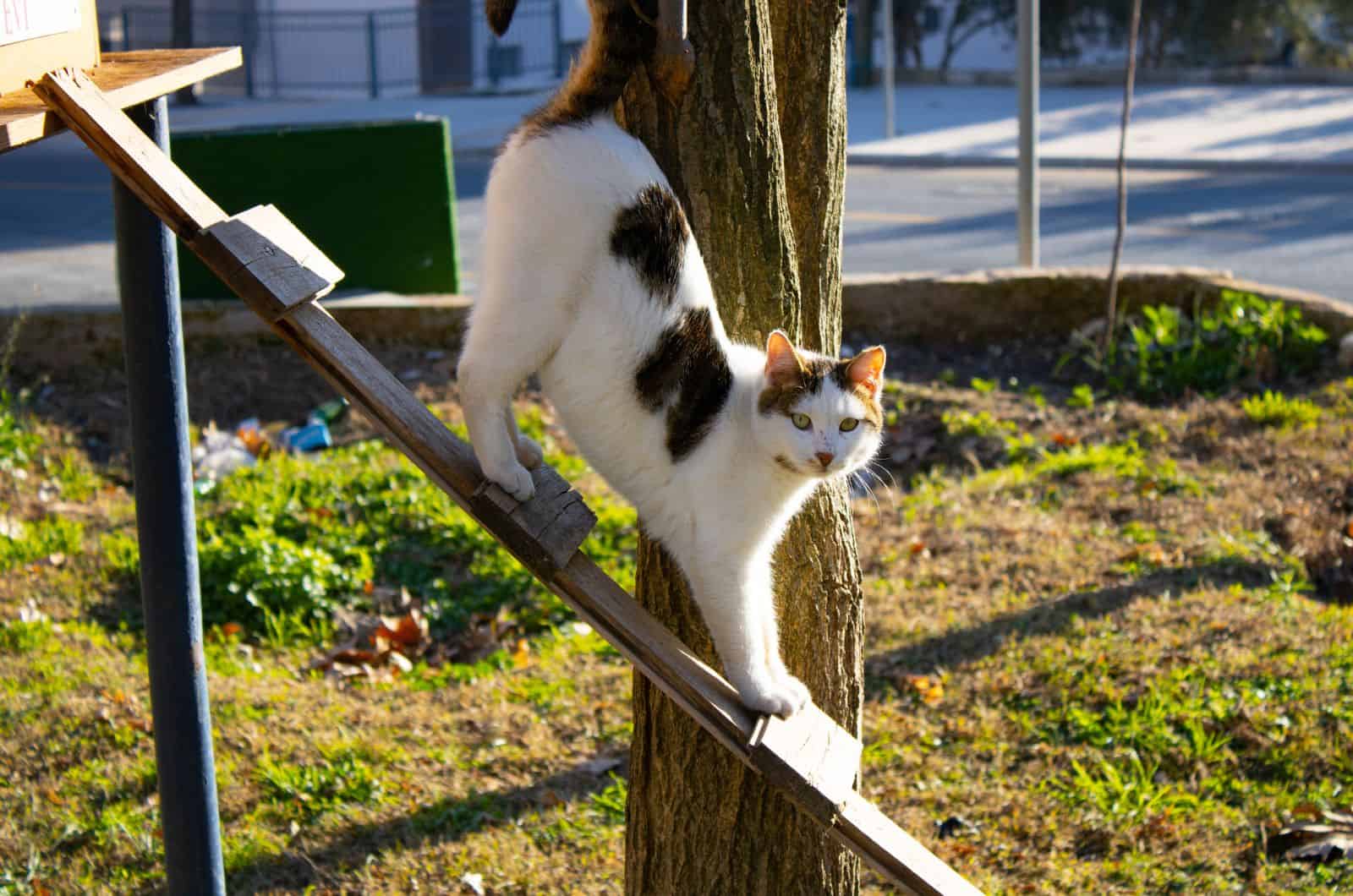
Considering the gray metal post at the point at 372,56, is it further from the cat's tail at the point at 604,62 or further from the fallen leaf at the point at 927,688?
the cat's tail at the point at 604,62

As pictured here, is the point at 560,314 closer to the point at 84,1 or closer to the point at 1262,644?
the point at 84,1

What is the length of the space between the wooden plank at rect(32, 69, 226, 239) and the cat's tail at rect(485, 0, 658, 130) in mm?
667

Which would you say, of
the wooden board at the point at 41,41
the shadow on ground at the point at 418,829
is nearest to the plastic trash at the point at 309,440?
the shadow on ground at the point at 418,829

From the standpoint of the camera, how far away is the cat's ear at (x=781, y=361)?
2535 mm

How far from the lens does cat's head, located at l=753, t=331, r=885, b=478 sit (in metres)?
2.55

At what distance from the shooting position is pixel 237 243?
255cm

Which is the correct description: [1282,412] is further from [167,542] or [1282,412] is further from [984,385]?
[167,542]

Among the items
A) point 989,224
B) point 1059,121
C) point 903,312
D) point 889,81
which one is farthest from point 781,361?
point 1059,121

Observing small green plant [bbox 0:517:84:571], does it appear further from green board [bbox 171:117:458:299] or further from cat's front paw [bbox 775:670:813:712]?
cat's front paw [bbox 775:670:813:712]

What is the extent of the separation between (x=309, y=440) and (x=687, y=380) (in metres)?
4.13

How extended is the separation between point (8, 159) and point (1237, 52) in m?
16.8

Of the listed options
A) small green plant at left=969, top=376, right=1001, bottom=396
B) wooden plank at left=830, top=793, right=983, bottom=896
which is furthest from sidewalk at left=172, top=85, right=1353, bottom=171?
wooden plank at left=830, top=793, right=983, bottom=896

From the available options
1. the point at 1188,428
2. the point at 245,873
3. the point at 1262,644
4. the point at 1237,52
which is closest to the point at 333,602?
the point at 245,873

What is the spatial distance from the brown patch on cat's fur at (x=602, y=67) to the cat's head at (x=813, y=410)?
1.81 feet
